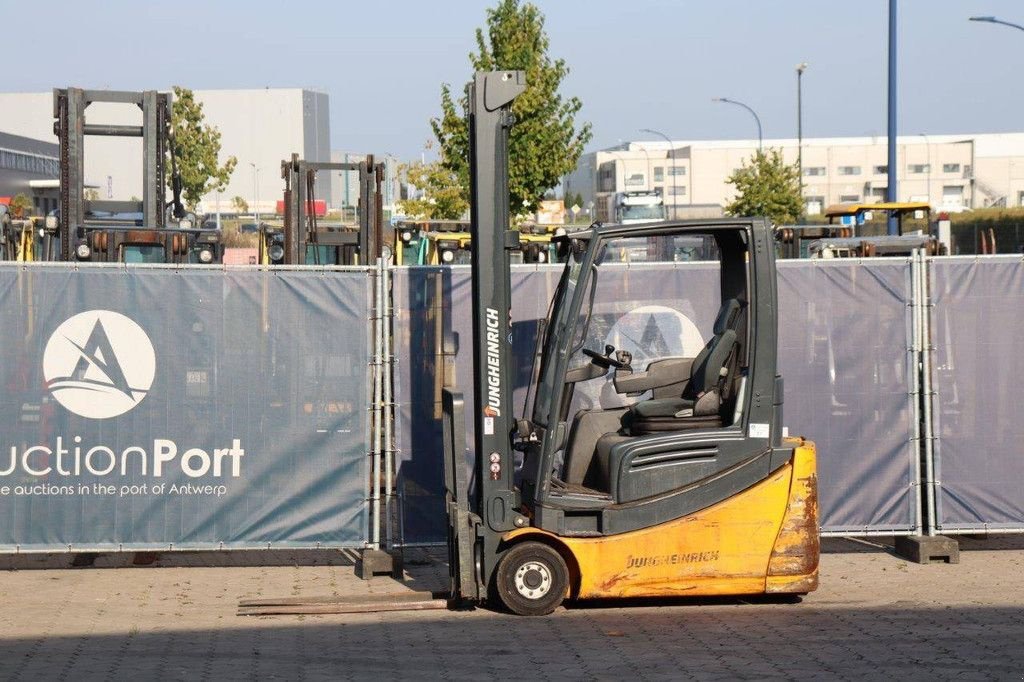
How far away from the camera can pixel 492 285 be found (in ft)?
29.6

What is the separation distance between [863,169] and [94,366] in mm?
97159

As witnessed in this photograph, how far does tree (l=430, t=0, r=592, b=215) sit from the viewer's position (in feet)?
129

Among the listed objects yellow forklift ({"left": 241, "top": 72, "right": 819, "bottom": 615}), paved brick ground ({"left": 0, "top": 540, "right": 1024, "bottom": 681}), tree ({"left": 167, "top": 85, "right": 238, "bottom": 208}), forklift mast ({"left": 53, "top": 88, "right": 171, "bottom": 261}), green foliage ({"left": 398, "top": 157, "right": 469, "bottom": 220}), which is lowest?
paved brick ground ({"left": 0, "top": 540, "right": 1024, "bottom": 681})

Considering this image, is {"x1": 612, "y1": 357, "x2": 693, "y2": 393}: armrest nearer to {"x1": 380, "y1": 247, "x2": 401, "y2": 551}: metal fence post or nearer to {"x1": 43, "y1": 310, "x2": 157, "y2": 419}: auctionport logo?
{"x1": 380, "y1": 247, "x2": 401, "y2": 551}: metal fence post

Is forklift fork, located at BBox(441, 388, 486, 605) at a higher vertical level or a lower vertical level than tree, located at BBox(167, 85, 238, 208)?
lower

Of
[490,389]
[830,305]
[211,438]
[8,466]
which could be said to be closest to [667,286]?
[830,305]

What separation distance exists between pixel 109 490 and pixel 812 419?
5.25 m

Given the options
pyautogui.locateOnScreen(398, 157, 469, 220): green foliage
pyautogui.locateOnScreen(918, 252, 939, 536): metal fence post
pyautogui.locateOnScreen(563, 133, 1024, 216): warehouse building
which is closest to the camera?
pyautogui.locateOnScreen(918, 252, 939, 536): metal fence post

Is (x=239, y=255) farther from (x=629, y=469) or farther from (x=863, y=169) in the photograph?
(x=863, y=169)

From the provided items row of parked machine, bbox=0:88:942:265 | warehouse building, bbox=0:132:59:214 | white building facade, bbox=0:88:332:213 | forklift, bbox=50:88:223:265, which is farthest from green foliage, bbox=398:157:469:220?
white building facade, bbox=0:88:332:213

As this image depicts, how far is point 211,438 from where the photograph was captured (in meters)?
10.0

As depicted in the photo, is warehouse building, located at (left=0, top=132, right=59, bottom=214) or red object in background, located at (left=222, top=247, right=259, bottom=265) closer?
red object in background, located at (left=222, top=247, right=259, bottom=265)

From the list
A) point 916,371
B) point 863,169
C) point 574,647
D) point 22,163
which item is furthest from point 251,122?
point 574,647

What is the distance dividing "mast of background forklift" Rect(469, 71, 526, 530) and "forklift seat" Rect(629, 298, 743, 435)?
91cm
